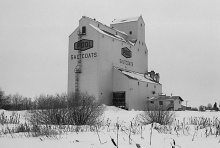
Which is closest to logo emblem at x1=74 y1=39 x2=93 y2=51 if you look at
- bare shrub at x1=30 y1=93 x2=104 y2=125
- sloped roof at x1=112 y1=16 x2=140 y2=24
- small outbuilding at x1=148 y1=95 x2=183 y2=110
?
small outbuilding at x1=148 y1=95 x2=183 y2=110

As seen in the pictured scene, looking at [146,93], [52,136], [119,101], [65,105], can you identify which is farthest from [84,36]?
[52,136]

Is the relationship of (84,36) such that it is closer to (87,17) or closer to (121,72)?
(87,17)

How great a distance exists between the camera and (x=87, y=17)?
177ft

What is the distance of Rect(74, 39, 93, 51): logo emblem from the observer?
2059 inches

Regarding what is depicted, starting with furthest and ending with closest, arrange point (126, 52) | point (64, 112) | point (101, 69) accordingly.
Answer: point (126, 52) < point (101, 69) < point (64, 112)

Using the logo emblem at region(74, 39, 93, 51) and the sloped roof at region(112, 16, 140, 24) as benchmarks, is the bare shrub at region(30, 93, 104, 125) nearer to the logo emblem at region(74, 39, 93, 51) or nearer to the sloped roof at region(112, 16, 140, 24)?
the logo emblem at region(74, 39, 93, 51)

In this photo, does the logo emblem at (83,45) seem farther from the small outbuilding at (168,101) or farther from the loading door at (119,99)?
the small outbuilding at (168,101)

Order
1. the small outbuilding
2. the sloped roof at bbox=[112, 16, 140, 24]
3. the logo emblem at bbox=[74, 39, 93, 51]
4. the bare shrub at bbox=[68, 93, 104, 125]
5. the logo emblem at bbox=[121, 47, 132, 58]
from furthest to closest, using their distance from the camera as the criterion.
→ the sloped roof at bbox=[112, 16, 140, 24], the logo emblem at bbox=[121, 47, 132, 58], the small outbuilding, the logo emblem at bbox=[74, 39, 93, 51], the bare shrub at bbox=[68, 93, 104, 125]

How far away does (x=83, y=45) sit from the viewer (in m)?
53.1

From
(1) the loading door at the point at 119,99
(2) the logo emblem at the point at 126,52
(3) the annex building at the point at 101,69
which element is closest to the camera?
(3) the annex building at the point at 101,69

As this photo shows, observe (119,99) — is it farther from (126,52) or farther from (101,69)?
(126,52)

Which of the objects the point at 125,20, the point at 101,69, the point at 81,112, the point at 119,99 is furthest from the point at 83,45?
the point at 81,112

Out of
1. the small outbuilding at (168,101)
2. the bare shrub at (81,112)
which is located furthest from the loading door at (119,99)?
the bare shrub at (81,112)

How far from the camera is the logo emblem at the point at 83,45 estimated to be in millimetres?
52303
